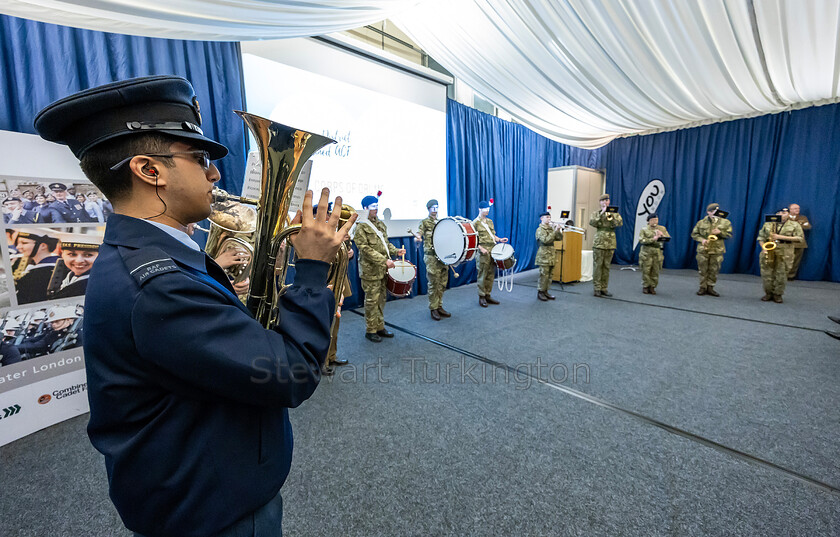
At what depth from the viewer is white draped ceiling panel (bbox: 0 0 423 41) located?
1886mm

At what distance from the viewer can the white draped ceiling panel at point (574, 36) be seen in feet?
7.39

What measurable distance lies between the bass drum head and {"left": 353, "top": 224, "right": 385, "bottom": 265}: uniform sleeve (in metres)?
0.99

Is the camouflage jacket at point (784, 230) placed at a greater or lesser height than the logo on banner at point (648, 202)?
lesser

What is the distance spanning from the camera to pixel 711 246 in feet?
19.1

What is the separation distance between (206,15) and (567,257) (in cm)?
639

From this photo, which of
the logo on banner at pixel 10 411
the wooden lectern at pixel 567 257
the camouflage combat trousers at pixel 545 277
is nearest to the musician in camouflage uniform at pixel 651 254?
the wooden lectern at pixel 567 257

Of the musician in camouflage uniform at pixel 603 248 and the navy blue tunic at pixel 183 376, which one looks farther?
the musician in camouflage uniform at pixel 603 248

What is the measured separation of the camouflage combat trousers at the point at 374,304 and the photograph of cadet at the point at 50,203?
233 cm

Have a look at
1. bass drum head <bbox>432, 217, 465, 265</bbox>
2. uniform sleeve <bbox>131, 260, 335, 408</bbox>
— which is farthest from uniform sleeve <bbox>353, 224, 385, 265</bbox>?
uniform sleeve <bbox>131, 260, 335, 408</bbox>

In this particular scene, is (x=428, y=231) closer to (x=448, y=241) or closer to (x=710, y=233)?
(x=448, y=241)

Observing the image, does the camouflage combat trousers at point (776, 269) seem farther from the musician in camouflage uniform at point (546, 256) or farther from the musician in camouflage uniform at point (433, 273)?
the musician in camouflage uniform at point (433, 273)

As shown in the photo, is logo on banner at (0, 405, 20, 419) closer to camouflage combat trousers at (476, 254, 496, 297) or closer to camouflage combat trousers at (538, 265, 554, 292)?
camouflage combat trousers at (476, 254, 496, 297)

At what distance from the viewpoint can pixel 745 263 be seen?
7848 millimetres

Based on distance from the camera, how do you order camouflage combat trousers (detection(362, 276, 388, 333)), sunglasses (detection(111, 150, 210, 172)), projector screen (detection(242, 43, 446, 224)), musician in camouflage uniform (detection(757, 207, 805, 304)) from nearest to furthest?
sunglasses (detection(111, 150, 210, 172)) < camouflage combat trousers (detection(362, 276, 388, 333)) < projector screen (detection(242, 43, 446, 224)) < musician in camouflage uniform (detection(757, 207, 805, 304))
